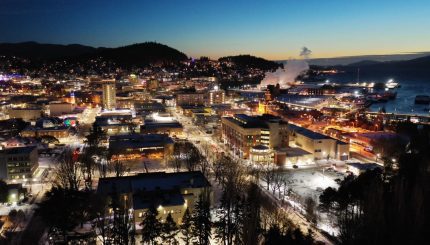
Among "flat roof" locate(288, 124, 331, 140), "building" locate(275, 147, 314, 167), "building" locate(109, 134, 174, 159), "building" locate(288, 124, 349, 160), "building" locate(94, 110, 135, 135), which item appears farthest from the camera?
"building" locate(94, 110, 135, 135)

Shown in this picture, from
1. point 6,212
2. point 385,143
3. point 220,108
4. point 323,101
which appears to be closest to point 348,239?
point 6,212

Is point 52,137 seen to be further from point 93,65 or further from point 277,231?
point 93,65

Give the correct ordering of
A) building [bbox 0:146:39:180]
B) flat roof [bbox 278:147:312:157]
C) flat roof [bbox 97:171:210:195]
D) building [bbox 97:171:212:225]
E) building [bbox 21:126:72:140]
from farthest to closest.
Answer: building [bbox 21:126:72:140] → flat roof [bbox 278:147:312:157] → building [bbox 0:146:39:180] → flat roof [bbox 97:171:210:195] → building [bbox 97:171:212:225]

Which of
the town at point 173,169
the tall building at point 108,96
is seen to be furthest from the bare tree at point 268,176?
the tall building at point 108,96

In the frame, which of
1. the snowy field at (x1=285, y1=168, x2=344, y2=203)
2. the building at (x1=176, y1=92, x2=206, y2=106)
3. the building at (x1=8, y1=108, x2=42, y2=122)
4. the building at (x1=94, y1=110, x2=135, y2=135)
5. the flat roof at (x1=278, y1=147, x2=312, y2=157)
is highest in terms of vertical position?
the building at (x1=176, y1=92, x2=206, y2=106)

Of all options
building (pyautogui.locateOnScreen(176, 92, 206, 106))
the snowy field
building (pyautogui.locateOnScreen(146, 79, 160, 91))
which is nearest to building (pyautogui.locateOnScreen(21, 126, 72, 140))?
the snowy field

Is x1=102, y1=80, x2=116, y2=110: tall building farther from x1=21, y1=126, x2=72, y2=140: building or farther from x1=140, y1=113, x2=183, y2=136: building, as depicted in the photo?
x1=140, y1=113, x2=183, y2=136: building

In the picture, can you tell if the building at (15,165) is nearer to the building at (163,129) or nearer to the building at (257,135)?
the building at (163,129)
